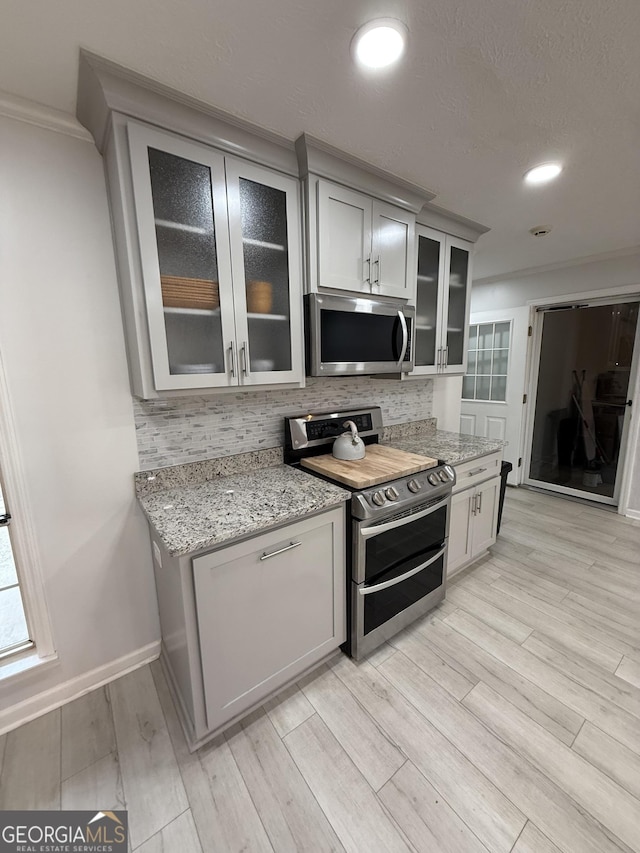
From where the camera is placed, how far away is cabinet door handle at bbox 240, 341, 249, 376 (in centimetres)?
151

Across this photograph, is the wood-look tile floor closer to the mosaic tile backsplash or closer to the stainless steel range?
the stainless steel range

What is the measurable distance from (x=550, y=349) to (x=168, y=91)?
407 cm

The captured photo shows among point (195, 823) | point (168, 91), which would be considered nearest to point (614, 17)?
point (168, 91)

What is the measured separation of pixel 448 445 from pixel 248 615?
5.62 feet

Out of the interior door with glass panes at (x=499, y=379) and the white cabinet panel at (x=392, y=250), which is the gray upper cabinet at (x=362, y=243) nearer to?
the white cabinet panel at (x=392, y=250)

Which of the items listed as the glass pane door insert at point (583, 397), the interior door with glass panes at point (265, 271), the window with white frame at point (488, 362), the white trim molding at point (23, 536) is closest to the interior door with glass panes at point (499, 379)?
the window with white frame at point (488, 362)

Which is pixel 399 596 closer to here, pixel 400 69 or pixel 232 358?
pixel 232 358

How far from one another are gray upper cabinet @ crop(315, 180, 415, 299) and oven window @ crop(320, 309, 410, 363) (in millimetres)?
142

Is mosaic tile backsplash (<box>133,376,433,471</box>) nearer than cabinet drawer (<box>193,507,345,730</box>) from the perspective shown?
No

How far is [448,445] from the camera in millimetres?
2402

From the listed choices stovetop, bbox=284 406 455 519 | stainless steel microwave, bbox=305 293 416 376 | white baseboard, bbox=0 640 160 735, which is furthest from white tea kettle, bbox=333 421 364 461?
white baseboard, bbox=0 640 160 735

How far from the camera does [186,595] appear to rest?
1.19 metres

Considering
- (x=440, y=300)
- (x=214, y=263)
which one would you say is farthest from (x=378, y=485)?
(x=440, y=300)

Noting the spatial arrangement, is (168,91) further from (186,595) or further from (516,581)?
(516,581)
